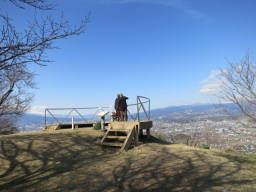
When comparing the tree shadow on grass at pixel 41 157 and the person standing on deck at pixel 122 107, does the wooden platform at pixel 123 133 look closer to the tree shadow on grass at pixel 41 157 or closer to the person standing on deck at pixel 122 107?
the tree shadow on grass at pixel 41 157

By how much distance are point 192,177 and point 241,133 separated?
19.0ft

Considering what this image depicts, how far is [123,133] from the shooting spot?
11.0 metres

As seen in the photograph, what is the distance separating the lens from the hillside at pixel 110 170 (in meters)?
4.93

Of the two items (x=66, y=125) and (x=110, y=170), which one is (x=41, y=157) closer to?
(x=110, y=170)

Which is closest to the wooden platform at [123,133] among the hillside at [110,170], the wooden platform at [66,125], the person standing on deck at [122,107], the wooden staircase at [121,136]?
the wooden staircase at [121,136]

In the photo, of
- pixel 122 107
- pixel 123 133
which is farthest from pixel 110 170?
pixel 122 107

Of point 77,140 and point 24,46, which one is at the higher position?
point 24,46

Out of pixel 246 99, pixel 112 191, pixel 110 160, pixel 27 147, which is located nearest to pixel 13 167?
pixel 27 147

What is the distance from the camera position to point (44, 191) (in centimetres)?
491

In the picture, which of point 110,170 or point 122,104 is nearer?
point 110,170

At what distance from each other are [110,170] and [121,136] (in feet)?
13.2

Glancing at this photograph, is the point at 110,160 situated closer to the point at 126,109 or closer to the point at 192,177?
the point at 192,177

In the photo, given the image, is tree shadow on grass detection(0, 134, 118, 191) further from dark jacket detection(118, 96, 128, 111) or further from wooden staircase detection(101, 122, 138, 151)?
dark jacket detection(118, 96, 128, 111)

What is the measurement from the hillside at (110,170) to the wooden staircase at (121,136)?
2.05 ft
